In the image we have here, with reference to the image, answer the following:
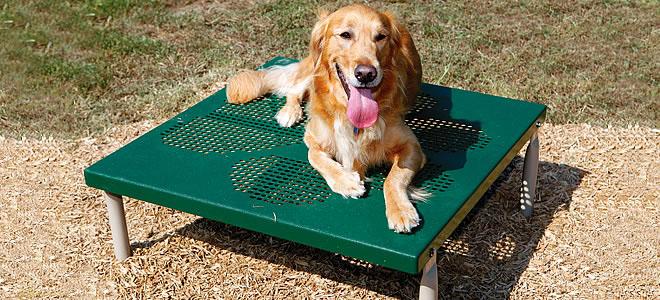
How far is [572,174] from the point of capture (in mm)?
5207

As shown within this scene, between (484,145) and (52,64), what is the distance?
4.23m

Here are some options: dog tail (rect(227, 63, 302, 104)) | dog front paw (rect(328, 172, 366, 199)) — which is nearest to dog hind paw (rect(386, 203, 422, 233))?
dog front paw (rect(328, 172, 366, 199))

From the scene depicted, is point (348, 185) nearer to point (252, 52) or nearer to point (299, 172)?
point (299, 172)

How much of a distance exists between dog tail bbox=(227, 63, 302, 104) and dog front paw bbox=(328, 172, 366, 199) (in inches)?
42.7

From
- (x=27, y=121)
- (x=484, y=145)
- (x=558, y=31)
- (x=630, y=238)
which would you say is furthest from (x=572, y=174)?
(x=27, y=121)

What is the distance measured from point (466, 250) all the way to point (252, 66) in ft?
10.0

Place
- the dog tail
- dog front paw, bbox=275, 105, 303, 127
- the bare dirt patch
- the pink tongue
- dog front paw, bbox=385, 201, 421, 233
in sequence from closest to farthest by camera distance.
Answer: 1. dog front paw, bbox=385, 201, 421, 233
2. the pink tongue
3. the bare dirt patch
4. dog front paw, bbox=275, 105, 303, 127
5. the dog tail

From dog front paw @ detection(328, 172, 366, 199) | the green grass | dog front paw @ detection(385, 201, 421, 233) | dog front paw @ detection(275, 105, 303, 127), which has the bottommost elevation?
the green grass

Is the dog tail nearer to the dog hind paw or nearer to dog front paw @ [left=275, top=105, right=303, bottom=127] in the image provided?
dog front paw @ [left=275, top=105, right=303, bottom=127]

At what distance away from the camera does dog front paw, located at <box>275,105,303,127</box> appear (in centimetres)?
464

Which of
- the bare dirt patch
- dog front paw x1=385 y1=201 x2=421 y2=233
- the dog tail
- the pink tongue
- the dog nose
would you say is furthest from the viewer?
the dog tail

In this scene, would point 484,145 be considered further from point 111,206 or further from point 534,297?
point 111,206

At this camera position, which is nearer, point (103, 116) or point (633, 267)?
point (633, 267)

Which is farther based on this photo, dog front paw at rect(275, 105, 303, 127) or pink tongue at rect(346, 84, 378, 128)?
dog front paw at rect(275, 105, 303, 127)
